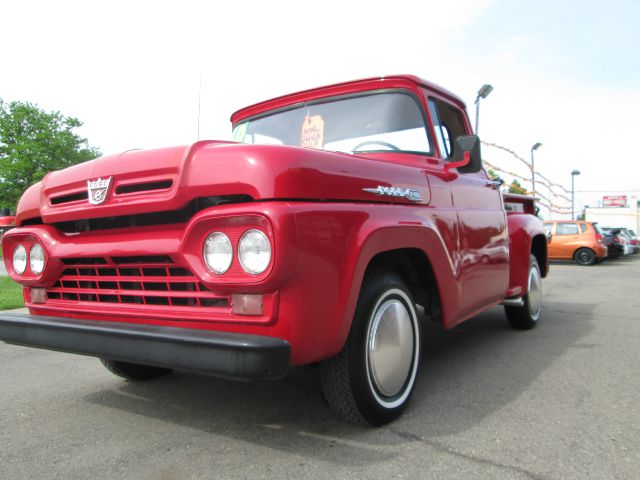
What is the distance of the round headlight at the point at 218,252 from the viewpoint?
6.58ft

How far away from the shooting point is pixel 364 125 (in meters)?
3.29

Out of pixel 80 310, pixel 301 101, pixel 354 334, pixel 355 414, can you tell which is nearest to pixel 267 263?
pixel 354 334

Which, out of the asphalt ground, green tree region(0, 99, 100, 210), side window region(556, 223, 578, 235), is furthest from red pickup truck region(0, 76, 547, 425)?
green tree region(0, 99, 100, 210)

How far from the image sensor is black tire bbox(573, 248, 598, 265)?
1585cm

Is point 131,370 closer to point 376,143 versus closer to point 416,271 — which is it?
point 416,271

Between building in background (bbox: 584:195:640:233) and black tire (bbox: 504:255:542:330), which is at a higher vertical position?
building in background (bbox: 584:195:640:233)

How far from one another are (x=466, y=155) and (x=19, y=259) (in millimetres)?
2794

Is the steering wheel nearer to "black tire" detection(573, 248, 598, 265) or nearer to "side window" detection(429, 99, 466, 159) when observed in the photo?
"side window" detection(429, 99, 466, 159)

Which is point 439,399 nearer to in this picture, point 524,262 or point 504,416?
point 504,416

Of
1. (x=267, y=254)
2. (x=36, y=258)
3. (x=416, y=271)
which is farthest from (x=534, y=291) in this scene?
(x=36, y=258)

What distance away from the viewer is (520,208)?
5.23 meters

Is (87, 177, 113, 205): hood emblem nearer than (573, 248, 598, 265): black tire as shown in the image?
Yes

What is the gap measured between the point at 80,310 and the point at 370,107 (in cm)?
207

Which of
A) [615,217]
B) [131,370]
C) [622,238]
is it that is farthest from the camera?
[615,217]
